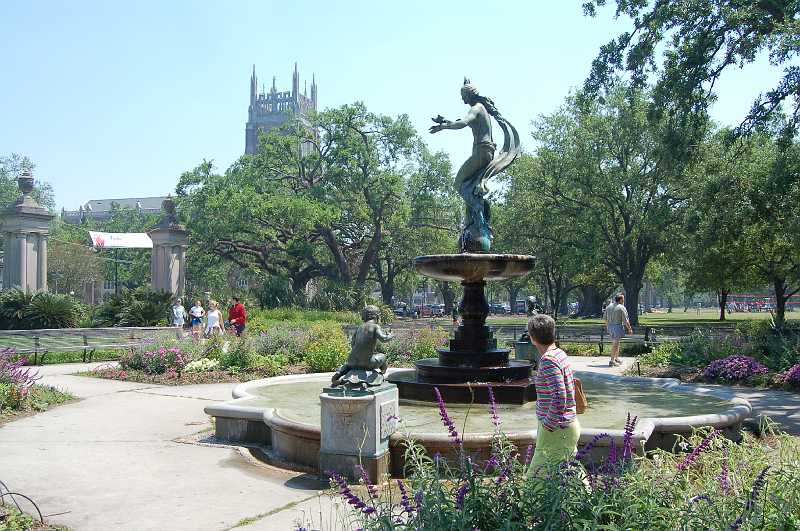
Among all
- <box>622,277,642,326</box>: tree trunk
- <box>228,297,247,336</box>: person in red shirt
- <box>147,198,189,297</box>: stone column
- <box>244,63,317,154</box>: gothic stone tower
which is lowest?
<box>228,297,247,336</box>: person in red shirt

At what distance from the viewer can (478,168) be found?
1102 cm

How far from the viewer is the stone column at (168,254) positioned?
93.5 feet

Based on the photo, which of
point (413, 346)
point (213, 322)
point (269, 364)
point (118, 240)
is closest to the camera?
point (269, 364)

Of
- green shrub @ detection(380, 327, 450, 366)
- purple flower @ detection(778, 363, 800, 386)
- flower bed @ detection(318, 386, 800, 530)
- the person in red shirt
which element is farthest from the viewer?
the person in red shirt

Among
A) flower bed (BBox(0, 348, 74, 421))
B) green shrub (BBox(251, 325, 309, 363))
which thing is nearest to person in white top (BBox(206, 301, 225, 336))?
green shrub (BBox(251, 325, 309, 363))

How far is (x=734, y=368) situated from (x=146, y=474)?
39.0ft

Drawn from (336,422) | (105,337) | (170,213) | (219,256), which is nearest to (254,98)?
(219,256)

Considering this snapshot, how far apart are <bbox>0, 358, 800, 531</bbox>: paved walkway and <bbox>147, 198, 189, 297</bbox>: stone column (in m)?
17.9

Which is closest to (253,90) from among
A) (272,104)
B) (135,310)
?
(272,104)

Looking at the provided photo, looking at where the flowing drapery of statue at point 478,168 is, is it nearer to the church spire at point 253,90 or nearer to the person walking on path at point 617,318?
the person walking on path at point 617,318

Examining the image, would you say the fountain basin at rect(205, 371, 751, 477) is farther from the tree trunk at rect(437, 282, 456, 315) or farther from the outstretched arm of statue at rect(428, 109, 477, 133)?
the tree trunk at rect(437, 282, 456, 315)

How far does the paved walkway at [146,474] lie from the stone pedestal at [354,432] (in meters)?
0.33

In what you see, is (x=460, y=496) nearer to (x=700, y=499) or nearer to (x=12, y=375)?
(x=700, y=499)

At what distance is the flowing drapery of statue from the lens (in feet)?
35.8
